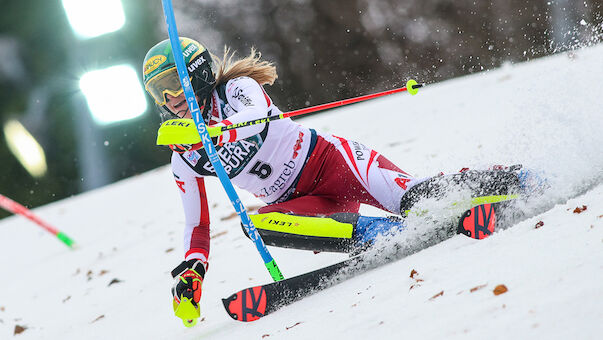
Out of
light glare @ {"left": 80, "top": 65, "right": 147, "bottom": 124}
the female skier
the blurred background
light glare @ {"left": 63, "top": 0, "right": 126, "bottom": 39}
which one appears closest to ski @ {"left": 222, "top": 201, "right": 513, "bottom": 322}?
the female skier

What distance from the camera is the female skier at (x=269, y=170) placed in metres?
2.78

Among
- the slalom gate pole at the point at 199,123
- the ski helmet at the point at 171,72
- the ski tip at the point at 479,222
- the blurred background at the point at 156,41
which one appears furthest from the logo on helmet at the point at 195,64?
the blurred background at the point at 156,41

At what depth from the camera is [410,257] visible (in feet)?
8.43

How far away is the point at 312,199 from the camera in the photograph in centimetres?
300

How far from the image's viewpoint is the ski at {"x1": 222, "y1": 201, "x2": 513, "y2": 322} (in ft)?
8.04

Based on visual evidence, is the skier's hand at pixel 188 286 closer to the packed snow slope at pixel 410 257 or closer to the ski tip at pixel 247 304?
the packed snow slope at pixel 410 257

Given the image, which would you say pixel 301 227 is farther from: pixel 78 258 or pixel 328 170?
pixel 78 258

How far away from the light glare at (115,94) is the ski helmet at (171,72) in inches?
290

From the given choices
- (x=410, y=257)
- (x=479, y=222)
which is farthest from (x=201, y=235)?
(x=479, y=222)

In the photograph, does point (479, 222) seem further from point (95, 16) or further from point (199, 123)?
point (95, 16)

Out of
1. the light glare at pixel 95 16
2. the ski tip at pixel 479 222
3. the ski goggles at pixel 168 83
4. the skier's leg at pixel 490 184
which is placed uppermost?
the light glare at pixel 95 16

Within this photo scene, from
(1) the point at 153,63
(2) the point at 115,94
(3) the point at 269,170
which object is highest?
(2) the point at 115,94

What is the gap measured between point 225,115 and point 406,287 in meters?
1.25

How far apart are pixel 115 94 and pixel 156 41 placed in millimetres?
2310
